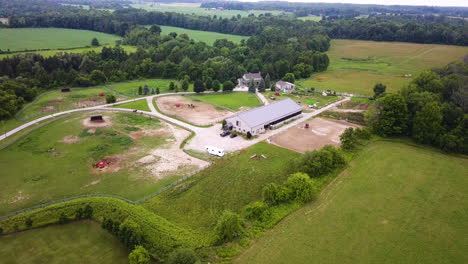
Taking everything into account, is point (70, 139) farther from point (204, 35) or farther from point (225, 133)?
point (204, 35)

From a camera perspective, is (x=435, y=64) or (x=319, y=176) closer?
(x=319, y=176)

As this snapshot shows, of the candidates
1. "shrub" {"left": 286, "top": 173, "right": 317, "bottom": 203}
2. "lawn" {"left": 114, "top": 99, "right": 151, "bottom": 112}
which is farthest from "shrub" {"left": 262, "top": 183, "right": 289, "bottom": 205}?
"lawn" {"left": 114, "top": 99, "right": 151, "bottom": 112}

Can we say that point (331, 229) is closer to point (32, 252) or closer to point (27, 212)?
point (32, 252)

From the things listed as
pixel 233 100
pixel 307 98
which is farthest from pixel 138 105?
pixel 307 98

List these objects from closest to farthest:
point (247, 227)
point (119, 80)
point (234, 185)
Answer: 1. point (247, 227)
2. point (234, 185)
3. point (119, 80)

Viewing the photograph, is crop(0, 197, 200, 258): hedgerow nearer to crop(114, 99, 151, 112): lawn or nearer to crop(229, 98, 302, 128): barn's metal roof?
crop(229, 98, 302, 128): barn's metal roof

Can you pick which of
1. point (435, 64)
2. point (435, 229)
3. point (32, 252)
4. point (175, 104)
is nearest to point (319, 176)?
point (435, 229)

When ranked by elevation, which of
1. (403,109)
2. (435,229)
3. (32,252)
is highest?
(403,109)
